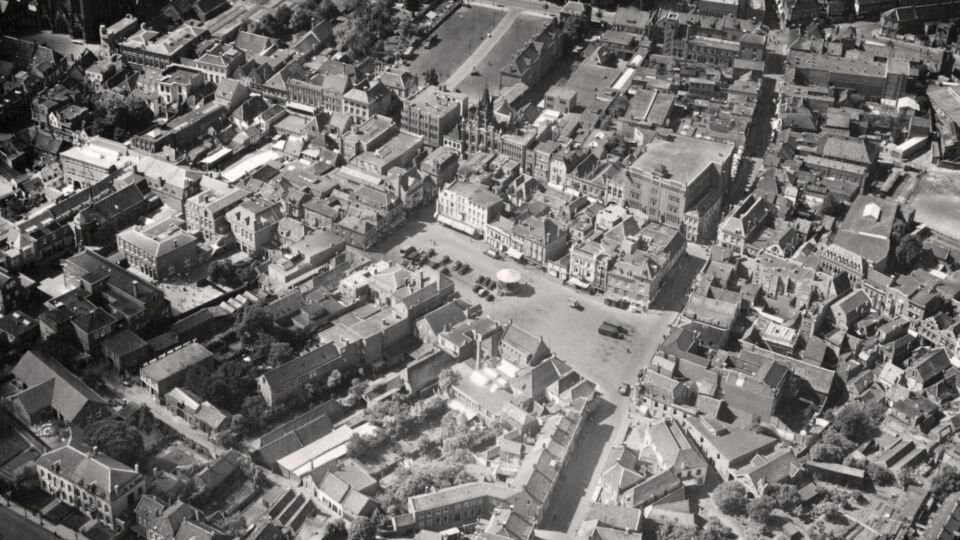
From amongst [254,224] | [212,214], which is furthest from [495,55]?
[212,214]

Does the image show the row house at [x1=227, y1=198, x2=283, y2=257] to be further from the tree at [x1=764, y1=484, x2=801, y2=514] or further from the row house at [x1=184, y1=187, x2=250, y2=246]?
the tree at [x1=764, y1=484, x2=801, y2=514]

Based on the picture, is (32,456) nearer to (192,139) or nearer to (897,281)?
(192,139)

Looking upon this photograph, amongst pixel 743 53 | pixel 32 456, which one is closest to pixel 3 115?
pixel 32 456

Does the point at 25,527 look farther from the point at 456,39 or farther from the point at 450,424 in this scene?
the point at 456,39

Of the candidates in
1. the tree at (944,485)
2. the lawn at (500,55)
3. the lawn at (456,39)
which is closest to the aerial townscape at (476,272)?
the tree at (944,485)

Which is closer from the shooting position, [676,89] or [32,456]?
[32,456]

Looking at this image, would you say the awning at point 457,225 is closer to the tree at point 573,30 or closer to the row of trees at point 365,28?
the row of trees at point 365,28
